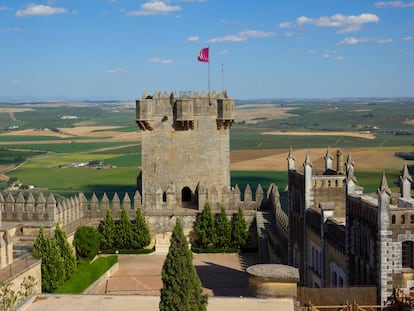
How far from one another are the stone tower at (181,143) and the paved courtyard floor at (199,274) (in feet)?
13.6

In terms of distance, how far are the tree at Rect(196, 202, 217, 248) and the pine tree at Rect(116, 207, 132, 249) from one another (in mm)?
3638

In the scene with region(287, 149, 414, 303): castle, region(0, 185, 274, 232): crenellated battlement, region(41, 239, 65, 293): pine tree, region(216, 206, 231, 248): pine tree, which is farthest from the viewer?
region(216, 206, 231, 248): pine tree

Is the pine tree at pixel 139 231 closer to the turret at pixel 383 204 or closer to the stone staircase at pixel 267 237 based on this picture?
the stone staircase at pixel 267 237

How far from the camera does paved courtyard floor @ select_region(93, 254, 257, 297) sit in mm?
29827

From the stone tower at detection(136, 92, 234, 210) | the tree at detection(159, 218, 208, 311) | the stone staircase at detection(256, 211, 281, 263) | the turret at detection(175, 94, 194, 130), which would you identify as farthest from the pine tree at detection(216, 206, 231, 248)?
the tree at detection(159, 218, 208, 311)

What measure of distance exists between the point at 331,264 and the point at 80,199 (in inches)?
750

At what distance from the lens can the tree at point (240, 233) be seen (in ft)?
122

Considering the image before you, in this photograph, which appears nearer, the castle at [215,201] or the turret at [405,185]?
the castle at [215,201]

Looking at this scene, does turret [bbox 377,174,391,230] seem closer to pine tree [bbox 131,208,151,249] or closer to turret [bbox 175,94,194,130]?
pine tree [bbox 131,208,151,249]

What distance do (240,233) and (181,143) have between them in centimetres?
607

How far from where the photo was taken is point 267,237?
34750 mm

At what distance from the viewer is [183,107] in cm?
3853

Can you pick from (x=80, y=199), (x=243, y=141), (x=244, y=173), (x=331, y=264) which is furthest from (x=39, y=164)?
(x=331, y=264)

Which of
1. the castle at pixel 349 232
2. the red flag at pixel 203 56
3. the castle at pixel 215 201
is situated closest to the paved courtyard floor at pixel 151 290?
the castle at pixel 215 201
